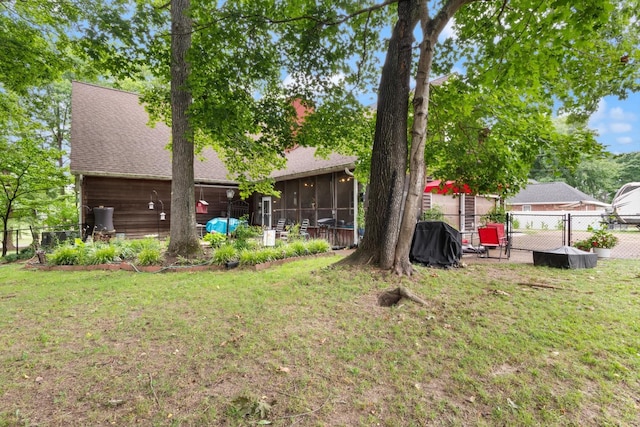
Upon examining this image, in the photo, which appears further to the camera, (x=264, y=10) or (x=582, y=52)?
(x=264, y=10)

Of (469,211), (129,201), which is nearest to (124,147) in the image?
(129,201)

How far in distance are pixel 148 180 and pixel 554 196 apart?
35008 mm

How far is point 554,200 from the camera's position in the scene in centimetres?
2941

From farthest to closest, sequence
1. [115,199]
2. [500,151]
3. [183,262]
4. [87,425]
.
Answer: [115,199]
[183,262]
[500,151]
[87,425]

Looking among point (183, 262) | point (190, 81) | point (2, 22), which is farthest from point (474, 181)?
point (2, 22)

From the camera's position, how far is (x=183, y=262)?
22.0 feet

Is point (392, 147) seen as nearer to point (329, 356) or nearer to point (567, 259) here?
point (329, 356)

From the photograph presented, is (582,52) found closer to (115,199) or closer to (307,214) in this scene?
(307,214)

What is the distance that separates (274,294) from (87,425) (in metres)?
2.44

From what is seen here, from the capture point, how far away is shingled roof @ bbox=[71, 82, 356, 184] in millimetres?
11258

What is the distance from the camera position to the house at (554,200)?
93.6 ft

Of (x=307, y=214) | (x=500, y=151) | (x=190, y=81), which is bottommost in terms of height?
(x=307, y=214)

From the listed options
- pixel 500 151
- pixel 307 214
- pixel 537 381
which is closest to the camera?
pixel 537 381

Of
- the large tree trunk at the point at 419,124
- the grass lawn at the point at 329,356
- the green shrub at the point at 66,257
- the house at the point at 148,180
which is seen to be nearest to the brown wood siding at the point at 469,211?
the house at the point at 148,180
